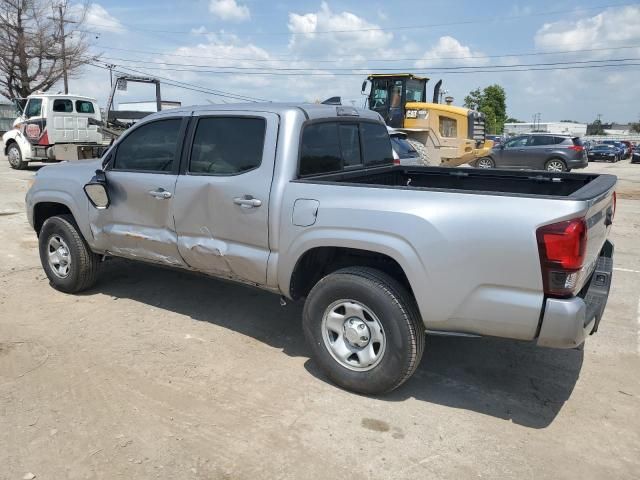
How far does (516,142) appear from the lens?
858 inches

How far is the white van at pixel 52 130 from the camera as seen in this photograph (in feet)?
54.6

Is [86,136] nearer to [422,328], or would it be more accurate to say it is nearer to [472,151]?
[472,151]

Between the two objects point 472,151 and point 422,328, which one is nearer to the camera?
point 422,328

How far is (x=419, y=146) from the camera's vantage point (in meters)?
15.6

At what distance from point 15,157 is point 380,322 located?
18081 mm

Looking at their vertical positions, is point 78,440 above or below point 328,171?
below

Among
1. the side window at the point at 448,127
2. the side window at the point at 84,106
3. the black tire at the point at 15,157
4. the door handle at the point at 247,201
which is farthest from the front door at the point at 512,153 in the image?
the door handle at the point at 247,201

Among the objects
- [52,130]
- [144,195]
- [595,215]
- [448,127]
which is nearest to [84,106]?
[52,130]

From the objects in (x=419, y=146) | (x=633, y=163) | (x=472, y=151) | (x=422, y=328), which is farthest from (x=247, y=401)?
(x=633, y=163)

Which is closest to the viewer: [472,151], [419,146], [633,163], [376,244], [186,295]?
[376,244]

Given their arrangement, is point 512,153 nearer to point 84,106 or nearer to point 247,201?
point 84,106

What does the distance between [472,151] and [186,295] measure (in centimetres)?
1372

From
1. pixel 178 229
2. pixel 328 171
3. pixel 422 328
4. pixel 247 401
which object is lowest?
pixel 247 401

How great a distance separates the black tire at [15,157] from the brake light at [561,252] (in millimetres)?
18464
